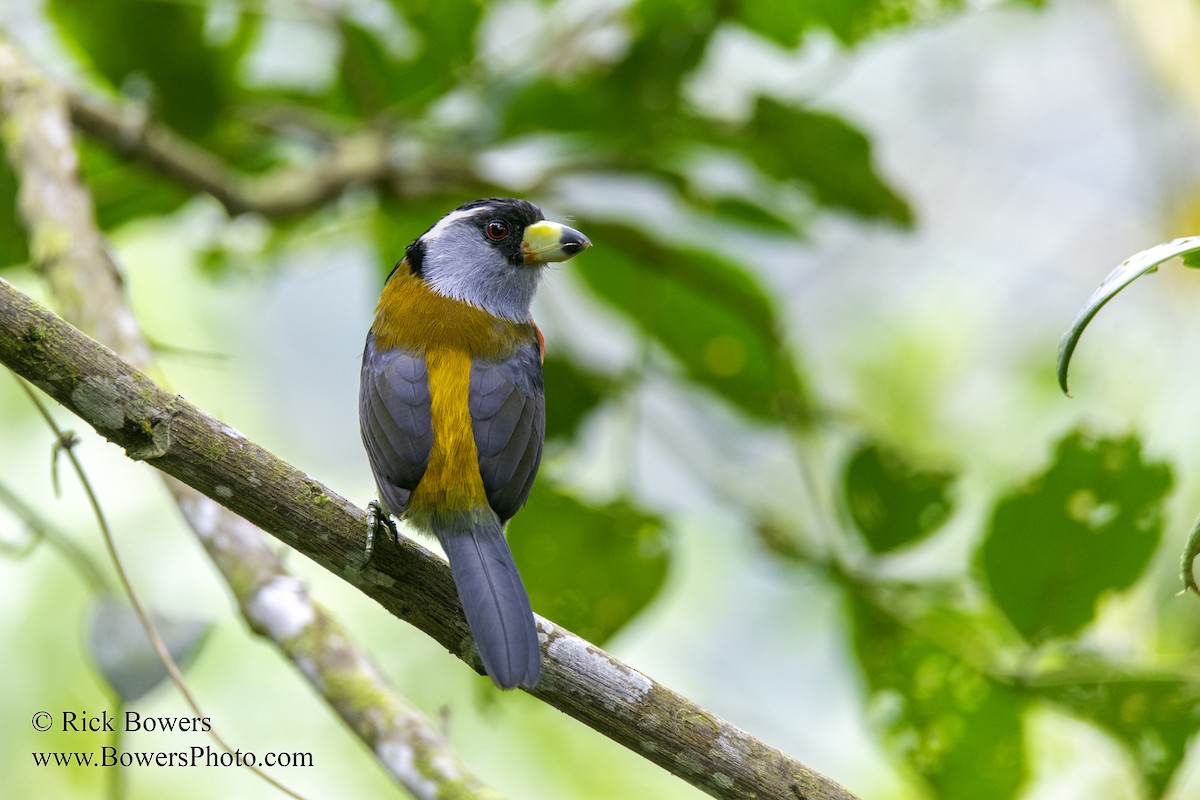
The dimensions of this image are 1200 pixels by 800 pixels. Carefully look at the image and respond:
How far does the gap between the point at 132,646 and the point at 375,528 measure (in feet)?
2.31

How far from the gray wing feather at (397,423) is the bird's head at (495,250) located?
49cm

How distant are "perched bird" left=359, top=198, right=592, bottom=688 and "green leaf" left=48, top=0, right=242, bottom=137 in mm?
1157

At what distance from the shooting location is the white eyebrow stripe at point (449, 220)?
298 centimetres

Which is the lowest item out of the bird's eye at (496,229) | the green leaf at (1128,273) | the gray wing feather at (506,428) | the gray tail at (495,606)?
the gray tail at (495,606)

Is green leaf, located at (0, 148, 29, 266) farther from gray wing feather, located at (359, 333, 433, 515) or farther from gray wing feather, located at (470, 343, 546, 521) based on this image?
gray wing feather, located at (470, 343, 546, 521)

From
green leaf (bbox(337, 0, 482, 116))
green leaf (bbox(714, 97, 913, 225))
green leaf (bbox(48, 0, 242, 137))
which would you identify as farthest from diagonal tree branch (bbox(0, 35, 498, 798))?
green leaf (bbox(714, 97, 913, 225))

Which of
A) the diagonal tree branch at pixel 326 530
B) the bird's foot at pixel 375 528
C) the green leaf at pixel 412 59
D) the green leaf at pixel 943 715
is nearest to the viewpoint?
the diagonal tree branch at pixel 326 530

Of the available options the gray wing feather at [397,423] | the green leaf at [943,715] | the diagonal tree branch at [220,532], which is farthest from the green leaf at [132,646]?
the green leaf at [943,715]

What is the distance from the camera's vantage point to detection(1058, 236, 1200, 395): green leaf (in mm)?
1344

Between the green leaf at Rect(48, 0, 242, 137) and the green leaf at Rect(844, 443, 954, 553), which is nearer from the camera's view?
the green leaf at Rect(844, 443, 954, 553)

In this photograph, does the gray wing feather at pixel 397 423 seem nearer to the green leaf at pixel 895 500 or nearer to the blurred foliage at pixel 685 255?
the blurred foliage at pixel 685 255

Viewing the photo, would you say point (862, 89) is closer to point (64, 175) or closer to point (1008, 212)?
point (1008, 212)

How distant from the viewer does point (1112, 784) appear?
118 inches

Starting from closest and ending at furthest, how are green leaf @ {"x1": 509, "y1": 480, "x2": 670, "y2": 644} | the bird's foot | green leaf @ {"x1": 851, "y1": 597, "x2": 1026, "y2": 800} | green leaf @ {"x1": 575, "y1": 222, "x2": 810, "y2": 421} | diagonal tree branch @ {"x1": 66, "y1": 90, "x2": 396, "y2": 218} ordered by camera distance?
1. the bird's foot
2. green leaf @ {"x1": 851, "y1": 597, "x2": 1026, "y2": 800}
3. green leaf @ {"x1": 509, "y1": 480, "x2": 670, "y2": 644}
4. diagonal tree branch @ {"x1": 66, "y1": 90, "x2": 396, "y2": 218}
5. green leaf @ {"x1": 575, "y1": 222, "x2": 810, "y2": 421}
